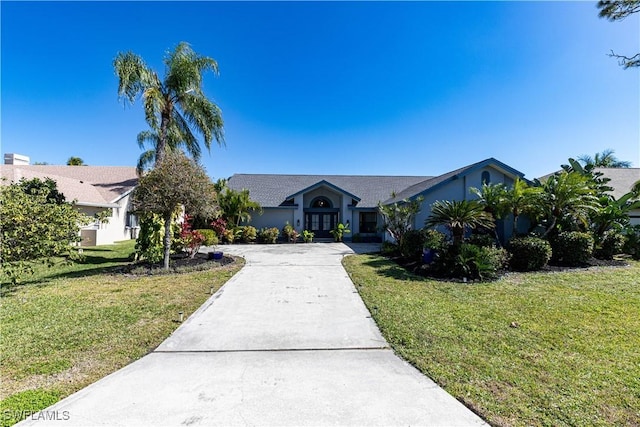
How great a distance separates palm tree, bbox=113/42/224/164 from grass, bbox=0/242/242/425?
609cm

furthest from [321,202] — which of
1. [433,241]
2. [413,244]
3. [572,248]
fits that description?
[572,248]

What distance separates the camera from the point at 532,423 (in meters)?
2.86

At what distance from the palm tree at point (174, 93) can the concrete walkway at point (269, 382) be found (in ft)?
32.9

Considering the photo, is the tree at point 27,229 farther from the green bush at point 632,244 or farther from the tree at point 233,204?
the green bush at point 632,244

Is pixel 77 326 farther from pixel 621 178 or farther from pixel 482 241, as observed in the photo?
pixel 621 178

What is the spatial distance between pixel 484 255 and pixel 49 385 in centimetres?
1076

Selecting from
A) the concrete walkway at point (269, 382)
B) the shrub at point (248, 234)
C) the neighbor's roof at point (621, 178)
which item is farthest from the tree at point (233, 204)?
the neighbor's roof at point (621, 178)

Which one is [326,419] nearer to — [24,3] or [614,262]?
[24,3]

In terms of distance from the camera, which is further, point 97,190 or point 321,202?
point 321,202

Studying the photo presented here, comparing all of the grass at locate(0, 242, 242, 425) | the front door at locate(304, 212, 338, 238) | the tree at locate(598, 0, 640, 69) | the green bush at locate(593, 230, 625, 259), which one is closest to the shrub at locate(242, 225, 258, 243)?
the front door at locate(304, 212, 338, 238)

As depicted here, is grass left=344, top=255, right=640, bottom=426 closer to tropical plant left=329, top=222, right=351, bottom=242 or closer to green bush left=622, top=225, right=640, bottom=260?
green bush left=622, top=225, right=640, bottom=260

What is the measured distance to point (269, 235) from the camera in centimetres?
2097

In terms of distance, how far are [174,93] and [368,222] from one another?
1617 cm

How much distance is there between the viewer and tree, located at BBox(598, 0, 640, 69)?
559 cm
